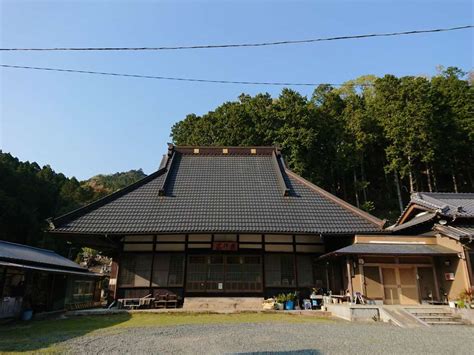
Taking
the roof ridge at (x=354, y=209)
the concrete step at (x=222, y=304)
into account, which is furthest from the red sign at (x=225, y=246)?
the roof ridge at (x=354, y=209)

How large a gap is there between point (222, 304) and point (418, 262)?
7333 millimetres

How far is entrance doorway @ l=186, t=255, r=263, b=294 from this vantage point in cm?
1276

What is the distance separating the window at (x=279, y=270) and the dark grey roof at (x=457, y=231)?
554 centimetres

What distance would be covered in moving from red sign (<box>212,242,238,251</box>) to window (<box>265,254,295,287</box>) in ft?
4.66

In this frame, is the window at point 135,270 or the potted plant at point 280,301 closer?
the potted plant at point 280,301

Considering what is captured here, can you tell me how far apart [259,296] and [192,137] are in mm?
21837

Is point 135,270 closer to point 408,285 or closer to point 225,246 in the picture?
point 225,246

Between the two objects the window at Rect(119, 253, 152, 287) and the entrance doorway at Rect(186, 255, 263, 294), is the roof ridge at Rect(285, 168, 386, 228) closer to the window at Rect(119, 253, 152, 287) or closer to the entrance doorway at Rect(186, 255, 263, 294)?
the entrance doorway at Rect(186, 255, 263, 294)

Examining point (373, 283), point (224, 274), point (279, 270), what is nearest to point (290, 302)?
point (279, 270)

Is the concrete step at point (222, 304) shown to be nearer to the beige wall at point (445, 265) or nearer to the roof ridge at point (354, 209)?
the beige wall at point (445, 265)

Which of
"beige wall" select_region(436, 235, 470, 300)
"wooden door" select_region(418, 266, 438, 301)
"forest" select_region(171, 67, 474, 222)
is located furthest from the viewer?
"forest" select_region(171, 67, 474, 222)

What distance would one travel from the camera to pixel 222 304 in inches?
480

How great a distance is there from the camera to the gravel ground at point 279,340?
5730mm

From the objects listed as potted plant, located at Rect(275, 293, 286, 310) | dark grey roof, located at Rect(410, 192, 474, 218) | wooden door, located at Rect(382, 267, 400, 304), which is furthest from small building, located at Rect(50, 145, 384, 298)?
dark grey roof, located at Rect(410, 192, 474, 218)
